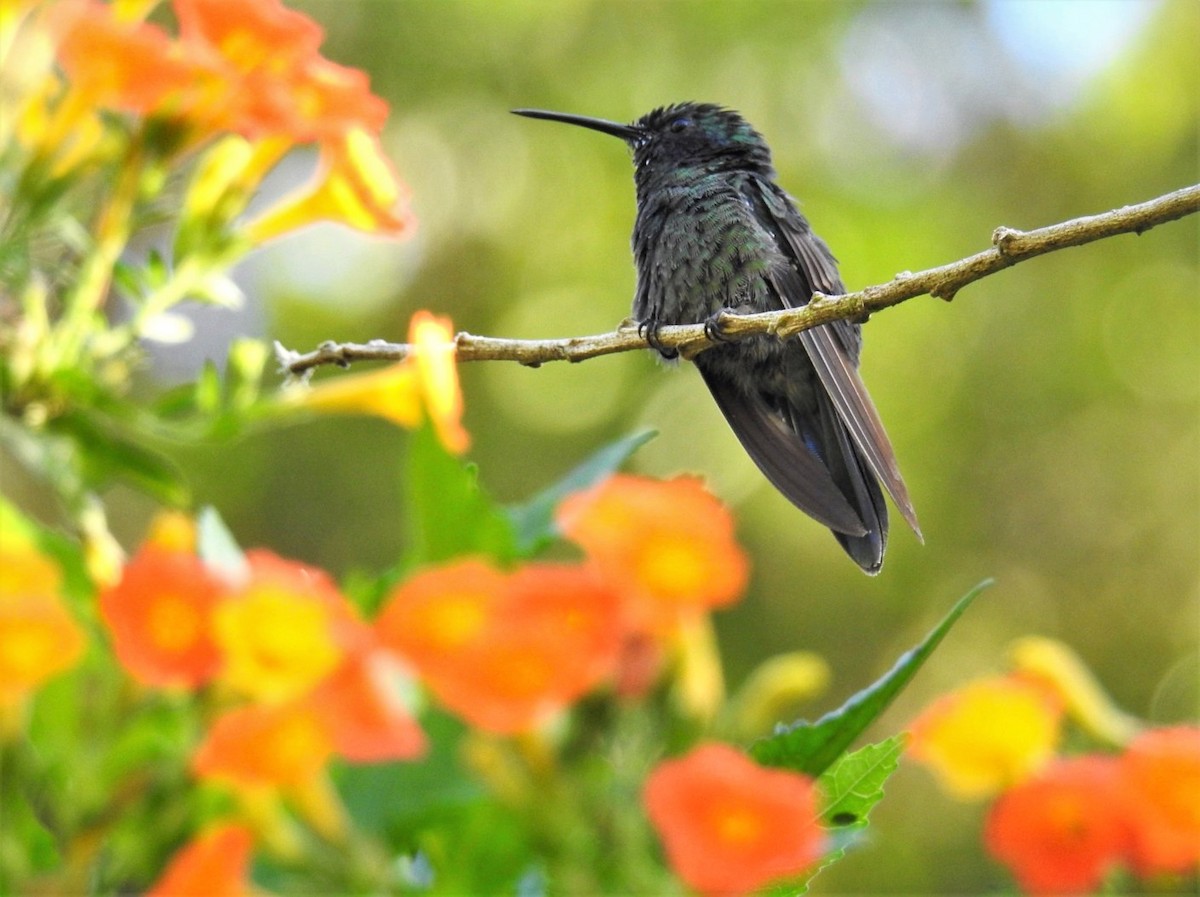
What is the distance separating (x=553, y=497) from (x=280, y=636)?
0.25m

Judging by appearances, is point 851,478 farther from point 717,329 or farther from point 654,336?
point 717,329

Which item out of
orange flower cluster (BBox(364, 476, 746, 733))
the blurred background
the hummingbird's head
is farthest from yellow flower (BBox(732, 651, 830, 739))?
the blurred background

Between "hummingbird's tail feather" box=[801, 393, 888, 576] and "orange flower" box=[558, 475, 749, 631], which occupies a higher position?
"hummingbird's tail feather" box=[801, 393, 888, 576]

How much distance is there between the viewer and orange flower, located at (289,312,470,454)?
1.00 m

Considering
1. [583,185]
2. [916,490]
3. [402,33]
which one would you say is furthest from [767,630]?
[402,33]

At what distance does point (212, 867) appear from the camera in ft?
2.48

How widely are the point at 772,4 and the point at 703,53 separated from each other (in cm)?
105

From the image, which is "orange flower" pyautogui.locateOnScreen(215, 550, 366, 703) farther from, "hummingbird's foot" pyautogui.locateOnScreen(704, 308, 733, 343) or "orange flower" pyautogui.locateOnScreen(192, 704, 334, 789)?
"hummingbird's foot" pyautogui.locateOnScreen(704, 308, 733, 343)

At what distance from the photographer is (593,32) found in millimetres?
14219

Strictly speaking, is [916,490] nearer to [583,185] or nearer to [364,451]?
[583,185]

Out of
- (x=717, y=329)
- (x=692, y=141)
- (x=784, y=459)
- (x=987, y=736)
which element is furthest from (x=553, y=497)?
(x=692, y=141)

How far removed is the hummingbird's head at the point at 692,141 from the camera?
17.7 feet

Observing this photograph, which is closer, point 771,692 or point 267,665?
point 267,665

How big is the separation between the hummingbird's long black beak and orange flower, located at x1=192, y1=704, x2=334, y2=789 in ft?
13.8
